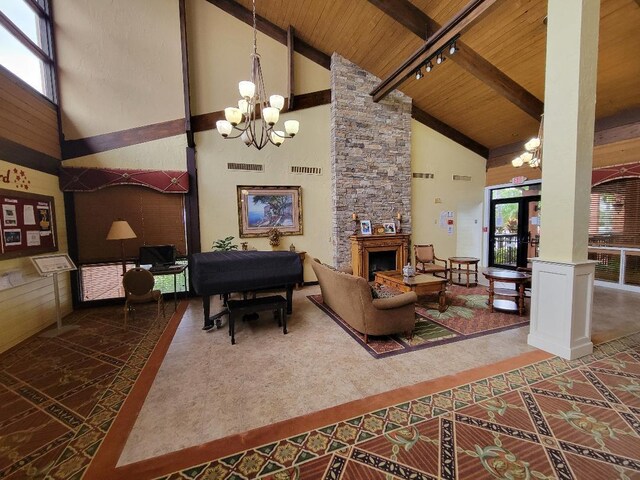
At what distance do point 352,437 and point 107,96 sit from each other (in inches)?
249

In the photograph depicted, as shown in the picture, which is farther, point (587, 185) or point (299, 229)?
point (299, 229)

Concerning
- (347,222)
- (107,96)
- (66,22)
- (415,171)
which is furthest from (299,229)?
(66,22)

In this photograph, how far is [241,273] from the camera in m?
3.50

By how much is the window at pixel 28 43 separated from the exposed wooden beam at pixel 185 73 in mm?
1979

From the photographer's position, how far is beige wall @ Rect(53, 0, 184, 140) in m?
4.58

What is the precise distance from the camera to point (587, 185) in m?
2.72

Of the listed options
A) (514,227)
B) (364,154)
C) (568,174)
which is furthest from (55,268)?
(514,227)

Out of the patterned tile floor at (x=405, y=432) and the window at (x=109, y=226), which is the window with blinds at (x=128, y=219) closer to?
the window at (x=109, y=226)

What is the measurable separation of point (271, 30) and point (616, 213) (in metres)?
8.15

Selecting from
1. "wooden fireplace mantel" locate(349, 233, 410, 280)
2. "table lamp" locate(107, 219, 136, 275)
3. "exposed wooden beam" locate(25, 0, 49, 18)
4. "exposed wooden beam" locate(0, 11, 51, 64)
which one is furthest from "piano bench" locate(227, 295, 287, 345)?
"exposed wooden beam" locate(25, 0, 49, 18)

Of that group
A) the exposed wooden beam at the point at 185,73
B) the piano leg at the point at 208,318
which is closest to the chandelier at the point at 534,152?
the piano leg at the point at 208,318

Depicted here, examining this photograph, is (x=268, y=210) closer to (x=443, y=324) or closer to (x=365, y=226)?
(x=365, y=226)

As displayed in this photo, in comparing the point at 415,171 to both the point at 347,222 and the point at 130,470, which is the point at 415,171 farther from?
the point at 130,470

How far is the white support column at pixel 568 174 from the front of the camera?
2.62 metres
